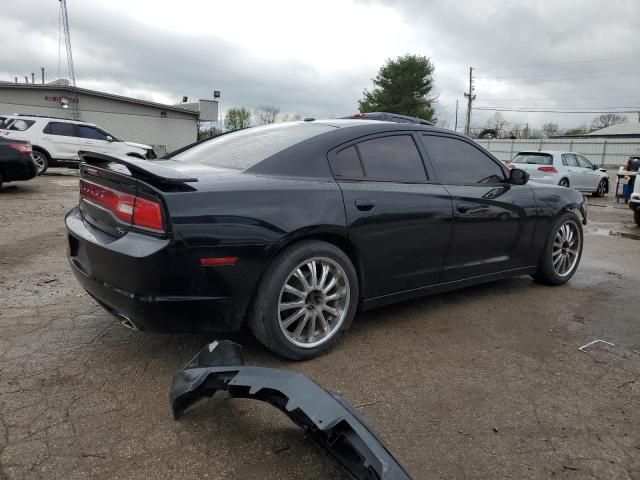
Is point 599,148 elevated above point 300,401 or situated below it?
above

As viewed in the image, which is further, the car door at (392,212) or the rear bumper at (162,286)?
the car door at (392,212)

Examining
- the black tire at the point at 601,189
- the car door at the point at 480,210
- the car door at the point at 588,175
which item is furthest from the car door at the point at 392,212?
the black tire at the point at 601,189

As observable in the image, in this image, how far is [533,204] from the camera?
168 inches

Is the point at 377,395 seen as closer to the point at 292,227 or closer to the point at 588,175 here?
the point at 292,227

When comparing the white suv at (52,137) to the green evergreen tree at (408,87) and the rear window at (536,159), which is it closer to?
the rear window at (536,159)

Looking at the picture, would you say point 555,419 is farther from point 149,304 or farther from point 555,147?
point 555,147

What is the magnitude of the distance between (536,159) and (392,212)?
1288 cm

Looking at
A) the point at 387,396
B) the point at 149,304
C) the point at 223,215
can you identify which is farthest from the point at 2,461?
the point at 387,396

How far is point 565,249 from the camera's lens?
4.71 meters

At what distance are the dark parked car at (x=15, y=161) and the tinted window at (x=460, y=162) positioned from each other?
30.1 feet

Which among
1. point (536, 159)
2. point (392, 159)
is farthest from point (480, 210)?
point (536, 159)

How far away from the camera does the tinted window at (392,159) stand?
325 centimetres

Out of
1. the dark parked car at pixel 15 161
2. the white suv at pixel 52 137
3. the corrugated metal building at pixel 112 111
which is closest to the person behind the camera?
the dark parked car at pixel 15 161

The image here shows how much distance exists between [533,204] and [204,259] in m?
3.09
